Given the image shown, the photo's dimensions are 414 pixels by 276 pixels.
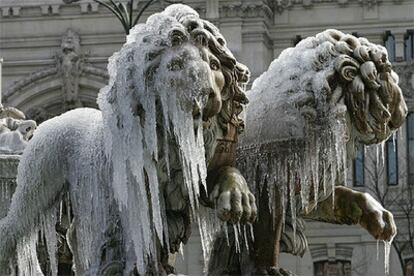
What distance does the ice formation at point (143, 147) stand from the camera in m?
8.16

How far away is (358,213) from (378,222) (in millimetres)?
193

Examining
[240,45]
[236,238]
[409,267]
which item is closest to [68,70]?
[240,45]

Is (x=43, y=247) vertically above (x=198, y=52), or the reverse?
(x=198, y=52)

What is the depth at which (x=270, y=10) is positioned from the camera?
53.8 meters

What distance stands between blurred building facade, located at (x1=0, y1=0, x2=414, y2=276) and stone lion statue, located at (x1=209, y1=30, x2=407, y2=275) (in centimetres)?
4283

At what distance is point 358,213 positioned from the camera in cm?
931

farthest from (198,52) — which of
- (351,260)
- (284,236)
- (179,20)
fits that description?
(351,260)

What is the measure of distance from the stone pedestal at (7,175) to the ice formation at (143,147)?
2597 mm

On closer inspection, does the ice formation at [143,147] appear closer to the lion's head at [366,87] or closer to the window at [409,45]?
the lion's head at [366,87]

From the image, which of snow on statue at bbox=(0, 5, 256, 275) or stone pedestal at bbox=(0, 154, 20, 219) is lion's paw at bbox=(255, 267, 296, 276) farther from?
stone pedestal at bbox=(0, 154, 20, 219)

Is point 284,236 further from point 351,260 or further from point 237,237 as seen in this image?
point 351,260

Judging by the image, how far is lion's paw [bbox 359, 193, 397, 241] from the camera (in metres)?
9.15

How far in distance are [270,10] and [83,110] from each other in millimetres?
44831

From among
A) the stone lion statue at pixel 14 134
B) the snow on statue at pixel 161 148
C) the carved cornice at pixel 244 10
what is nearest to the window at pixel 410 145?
the carved cornice at pixel 244 10
